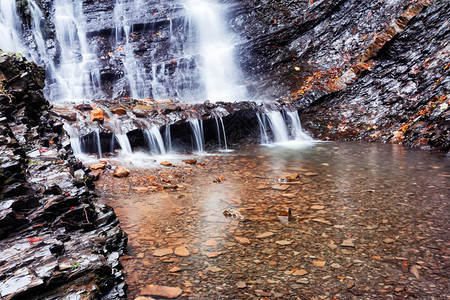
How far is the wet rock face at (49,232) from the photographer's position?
2.13 metres

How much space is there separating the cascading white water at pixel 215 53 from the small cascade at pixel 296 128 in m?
2.92

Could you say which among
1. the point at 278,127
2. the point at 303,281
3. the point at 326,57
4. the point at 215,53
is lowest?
the point at 303,281

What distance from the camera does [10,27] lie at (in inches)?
615

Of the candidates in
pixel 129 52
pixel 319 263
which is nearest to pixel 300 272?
pixel 319 263

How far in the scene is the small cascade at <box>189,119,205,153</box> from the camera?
10383 mm

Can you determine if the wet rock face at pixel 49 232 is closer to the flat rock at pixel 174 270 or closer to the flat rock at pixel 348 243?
the flat rock at pixel 174 270

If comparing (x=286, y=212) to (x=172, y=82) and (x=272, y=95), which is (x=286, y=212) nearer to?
(x=272, y=95)

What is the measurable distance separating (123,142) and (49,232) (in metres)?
6.51

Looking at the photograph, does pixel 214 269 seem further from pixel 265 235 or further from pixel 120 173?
pixel 120 173

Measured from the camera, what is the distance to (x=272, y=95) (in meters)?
13.9

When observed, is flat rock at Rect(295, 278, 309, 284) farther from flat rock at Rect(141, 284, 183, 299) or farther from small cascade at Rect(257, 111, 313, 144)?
small cascade at Rect(257, 111, 313, 144)

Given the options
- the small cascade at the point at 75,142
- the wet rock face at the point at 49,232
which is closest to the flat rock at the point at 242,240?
the wet rock face at the point at 49,232

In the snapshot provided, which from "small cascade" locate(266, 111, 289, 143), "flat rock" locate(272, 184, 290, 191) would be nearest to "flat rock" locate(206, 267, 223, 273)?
"flat rock" locate(272, 184, 290, 191)

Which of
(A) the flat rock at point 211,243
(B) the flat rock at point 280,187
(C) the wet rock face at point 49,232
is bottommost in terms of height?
(A) the flat rock at point 211,243
